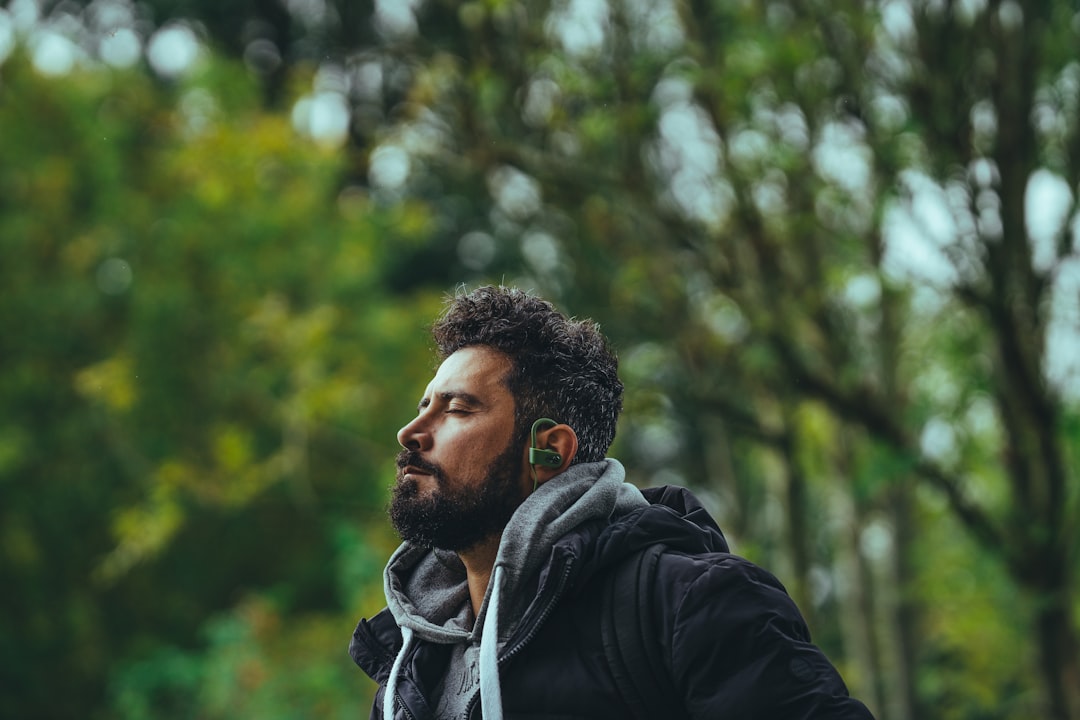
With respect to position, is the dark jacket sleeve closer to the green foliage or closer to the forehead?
the forehead

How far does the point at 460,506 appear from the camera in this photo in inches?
85.0

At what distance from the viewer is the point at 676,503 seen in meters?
2.31

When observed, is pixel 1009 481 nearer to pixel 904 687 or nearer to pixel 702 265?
pixel 702 265

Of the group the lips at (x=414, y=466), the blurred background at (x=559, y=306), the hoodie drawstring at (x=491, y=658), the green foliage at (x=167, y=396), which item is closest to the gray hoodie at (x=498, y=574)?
the hoodie drawstring at (x=491, y=658)

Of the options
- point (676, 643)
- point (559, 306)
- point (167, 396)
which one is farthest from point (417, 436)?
point (167, 396)

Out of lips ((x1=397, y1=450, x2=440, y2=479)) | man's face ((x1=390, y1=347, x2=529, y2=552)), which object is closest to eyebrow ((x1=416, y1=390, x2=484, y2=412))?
man's face ((x1=390, y1=347, x2=529, y2=552))

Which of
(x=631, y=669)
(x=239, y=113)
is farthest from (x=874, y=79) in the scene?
(x=239, y=113)

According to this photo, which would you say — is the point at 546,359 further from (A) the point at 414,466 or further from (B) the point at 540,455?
(A) the point at 414,466

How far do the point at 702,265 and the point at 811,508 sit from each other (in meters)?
7.02

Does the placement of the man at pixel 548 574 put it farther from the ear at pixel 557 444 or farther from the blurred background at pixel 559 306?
the blurred background at pixel 559 306

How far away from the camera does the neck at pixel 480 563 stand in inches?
86.9

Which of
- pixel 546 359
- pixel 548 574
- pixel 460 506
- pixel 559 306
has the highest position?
pixel 559 306

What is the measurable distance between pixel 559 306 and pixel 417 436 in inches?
256

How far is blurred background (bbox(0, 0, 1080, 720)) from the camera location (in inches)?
255
